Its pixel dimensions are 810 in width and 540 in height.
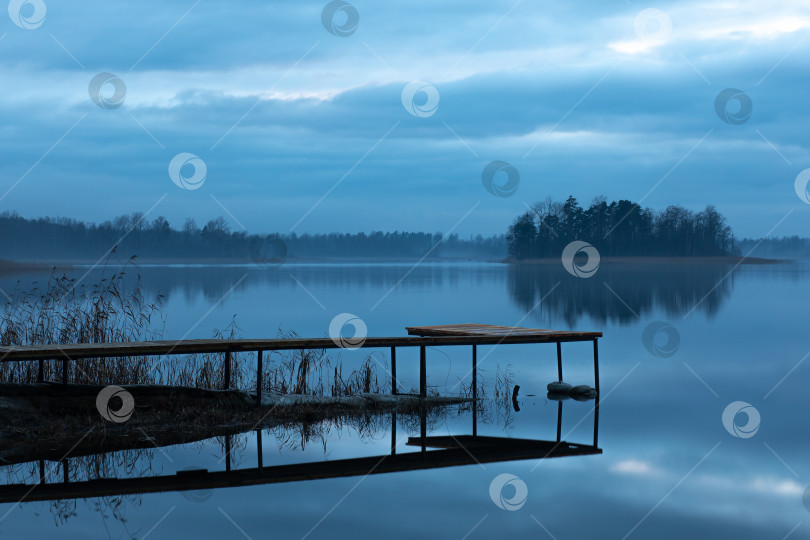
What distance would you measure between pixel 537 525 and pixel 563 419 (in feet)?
15.8

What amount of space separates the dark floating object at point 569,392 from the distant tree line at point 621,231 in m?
122

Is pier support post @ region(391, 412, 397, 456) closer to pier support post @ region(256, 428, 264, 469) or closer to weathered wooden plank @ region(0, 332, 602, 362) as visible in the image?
weathered wooden plank @ region(0, 332, 602, 362)

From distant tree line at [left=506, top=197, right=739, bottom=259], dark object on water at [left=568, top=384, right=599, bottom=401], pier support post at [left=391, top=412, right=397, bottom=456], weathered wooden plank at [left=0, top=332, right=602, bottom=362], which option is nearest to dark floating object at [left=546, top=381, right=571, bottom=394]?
dark object on water at [left=568, top=384, right=599, bottom=401]

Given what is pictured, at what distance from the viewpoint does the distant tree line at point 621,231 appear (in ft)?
446

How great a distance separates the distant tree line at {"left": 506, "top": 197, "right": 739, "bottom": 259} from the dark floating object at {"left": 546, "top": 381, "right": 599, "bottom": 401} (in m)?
122

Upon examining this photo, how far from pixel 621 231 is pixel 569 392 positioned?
133 m

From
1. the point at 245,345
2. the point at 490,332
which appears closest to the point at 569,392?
the point at 490,332

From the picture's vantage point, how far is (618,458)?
10.4 metres

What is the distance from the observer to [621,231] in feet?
472

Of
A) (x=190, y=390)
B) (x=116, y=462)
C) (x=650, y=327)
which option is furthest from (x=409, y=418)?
(x=650, y=327)

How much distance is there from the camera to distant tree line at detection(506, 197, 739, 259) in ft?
446

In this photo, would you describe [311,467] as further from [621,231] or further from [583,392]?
[621,231]

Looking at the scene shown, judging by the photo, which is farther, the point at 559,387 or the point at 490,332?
the point at 559,387

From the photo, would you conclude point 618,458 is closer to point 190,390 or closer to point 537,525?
point 537,525
